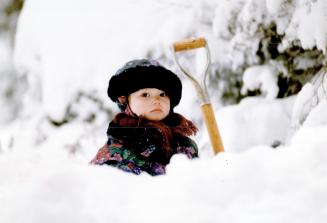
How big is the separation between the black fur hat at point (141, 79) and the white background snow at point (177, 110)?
390 mm

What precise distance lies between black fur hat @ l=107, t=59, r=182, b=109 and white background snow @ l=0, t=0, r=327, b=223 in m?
0.39

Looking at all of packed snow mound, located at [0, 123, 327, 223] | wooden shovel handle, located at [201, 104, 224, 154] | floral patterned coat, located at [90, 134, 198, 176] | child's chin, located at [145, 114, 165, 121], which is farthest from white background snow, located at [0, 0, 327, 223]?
child's chin, located at [145, 114, 165, 121]

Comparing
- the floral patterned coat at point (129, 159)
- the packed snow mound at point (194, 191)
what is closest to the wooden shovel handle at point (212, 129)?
the floral patterned coat at point (129, 159)

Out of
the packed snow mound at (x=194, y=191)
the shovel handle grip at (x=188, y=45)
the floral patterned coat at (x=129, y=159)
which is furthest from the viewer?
the shovel handle grip at (x=188, y=45)

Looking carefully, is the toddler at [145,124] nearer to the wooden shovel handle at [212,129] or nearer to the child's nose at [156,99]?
the child's nose at [156,99]

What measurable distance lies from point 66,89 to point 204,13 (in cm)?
161

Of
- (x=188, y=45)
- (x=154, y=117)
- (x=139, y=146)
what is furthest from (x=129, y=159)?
(x=188, y=45)

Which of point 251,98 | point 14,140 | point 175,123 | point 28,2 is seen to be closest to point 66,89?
point 14,140

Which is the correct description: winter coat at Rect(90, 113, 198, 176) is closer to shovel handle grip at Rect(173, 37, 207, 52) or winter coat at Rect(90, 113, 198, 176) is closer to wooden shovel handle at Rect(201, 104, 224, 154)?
wooden shovel handle at Rect(201, 104, 224, 154)

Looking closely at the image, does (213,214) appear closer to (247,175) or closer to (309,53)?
(247,175)

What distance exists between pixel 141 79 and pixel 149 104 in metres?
0.11

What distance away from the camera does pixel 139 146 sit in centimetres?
211

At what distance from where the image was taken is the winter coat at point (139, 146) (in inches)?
81.7

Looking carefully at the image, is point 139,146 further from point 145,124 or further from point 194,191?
point 194,191
